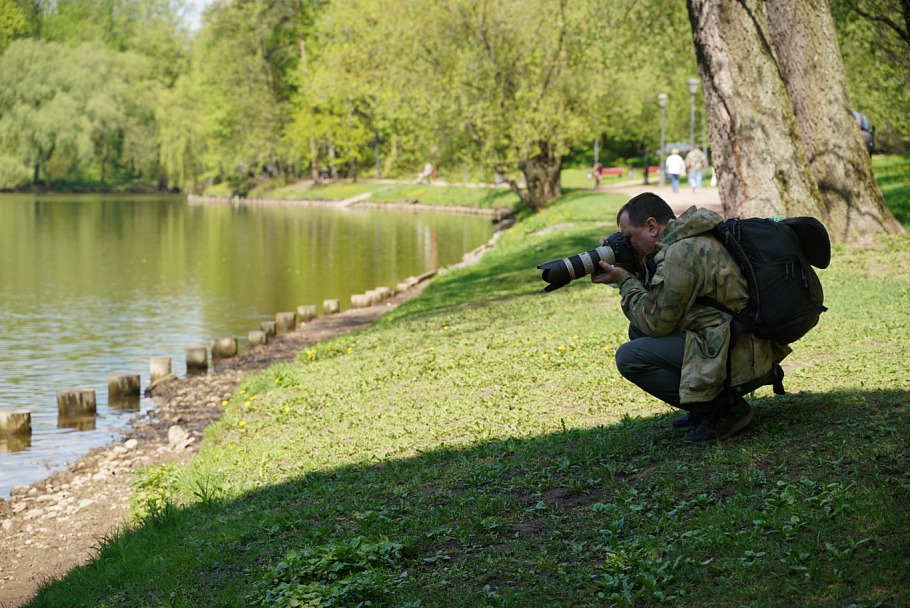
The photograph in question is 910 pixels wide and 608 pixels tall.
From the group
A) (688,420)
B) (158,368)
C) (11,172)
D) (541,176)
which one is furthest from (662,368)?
(11,172)

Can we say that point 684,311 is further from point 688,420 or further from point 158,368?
point 158,368

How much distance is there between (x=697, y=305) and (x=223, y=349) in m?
13.9

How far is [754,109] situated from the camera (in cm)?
1457

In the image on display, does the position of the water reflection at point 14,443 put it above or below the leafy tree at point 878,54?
below

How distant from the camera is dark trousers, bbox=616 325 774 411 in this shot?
590cm

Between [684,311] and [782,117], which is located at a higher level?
[782,117]

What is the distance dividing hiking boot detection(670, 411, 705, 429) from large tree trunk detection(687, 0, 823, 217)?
842 cm

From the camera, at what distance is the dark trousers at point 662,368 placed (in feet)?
19.4

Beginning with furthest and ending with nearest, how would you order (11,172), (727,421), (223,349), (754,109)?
(11,172), (223,349), (754,109), (727,421)

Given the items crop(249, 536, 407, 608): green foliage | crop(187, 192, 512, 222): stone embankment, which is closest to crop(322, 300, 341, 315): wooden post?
crop(249, 536, 407, 608): green foliage

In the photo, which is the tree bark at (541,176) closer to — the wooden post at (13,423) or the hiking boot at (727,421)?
the wooden post at (13,423)

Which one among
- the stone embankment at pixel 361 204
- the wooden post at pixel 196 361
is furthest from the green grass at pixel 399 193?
the wooden post at pixel 196 361

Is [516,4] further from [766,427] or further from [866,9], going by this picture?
[766,427]

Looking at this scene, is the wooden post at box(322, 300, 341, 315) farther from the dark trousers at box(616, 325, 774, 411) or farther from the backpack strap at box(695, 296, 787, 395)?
the backpack strap at box(695, 296, 787, 395)
